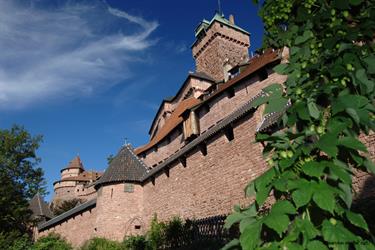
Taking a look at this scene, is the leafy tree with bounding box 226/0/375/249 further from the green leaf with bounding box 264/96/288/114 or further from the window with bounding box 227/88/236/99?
the window with bounding box 227/88/236/99

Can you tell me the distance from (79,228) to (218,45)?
26.2m

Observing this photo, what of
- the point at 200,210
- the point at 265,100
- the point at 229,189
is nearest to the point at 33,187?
the point at 200,210

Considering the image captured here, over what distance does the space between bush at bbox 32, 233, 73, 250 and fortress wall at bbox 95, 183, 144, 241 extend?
6.05 metres

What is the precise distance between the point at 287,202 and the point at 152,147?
110 ft

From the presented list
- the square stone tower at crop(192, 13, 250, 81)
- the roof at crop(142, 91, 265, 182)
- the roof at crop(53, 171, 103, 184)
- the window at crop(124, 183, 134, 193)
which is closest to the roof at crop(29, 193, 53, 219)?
the window at crop(124, 183, 134, 193)

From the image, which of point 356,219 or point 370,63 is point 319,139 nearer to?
point 356,219

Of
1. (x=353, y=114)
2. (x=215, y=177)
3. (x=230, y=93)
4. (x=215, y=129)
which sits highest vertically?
(x=230, y=93)

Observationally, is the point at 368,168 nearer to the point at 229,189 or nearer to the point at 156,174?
the point at 229,189

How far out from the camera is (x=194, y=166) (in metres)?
18.0

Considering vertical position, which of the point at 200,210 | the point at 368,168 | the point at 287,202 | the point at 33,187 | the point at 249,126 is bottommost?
the point at 287,202

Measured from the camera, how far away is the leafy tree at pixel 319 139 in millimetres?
1525

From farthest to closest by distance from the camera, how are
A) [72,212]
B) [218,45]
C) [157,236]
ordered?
[218,45], [72,212], [157,236]

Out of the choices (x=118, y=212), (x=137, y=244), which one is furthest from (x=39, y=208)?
(x=137, y=244)

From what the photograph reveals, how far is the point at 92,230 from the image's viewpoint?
25312 mm
